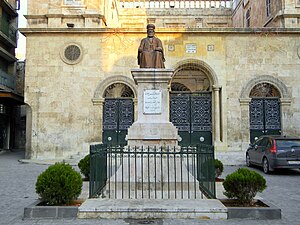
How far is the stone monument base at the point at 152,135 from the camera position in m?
8.78

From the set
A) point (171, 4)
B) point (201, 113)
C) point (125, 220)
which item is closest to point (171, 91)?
point (201, 113)

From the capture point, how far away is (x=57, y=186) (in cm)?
652

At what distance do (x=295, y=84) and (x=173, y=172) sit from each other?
47.5 ft

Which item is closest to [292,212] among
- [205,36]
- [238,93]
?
[238,93]

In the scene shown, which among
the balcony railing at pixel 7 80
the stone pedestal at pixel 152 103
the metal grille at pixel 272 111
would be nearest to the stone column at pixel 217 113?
the metal grille at pixel 272 111

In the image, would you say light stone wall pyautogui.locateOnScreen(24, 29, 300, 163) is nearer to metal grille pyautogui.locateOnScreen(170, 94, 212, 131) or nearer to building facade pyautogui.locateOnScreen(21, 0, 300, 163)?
building facade pyautogui.locateOnScreen(21, 0, 300, 163)

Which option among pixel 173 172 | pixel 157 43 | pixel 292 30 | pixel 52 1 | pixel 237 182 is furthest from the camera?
pixel 52 1

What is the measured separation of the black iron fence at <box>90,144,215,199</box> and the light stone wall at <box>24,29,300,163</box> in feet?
38.9

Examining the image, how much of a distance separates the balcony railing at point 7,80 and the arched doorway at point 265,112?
18300 millimetres

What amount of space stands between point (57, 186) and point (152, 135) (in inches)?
121

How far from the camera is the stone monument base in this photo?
878 centimetres

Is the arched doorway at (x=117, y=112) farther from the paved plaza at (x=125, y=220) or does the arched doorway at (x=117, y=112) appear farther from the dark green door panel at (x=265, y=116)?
the dark green door panel at (x=265, y=116)

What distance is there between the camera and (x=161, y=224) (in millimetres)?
5762

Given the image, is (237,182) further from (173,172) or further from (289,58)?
(289,58)
